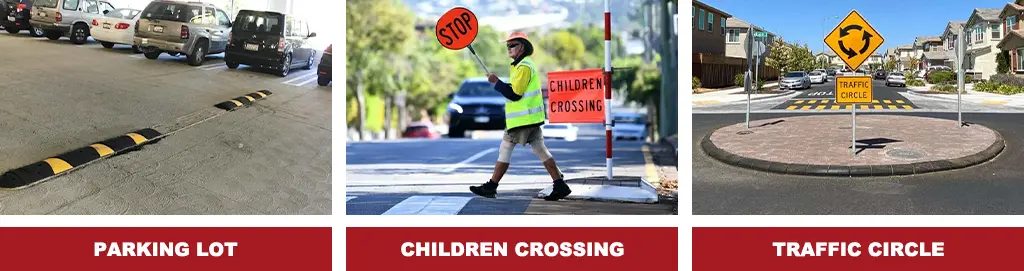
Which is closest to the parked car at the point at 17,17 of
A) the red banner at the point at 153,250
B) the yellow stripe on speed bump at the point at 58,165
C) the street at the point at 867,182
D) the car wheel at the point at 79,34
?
the car wheel at the point at 79,34

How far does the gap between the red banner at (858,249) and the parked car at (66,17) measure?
429 centimetres

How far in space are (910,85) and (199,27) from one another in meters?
4.97

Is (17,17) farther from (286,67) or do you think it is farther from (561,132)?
(561,132)

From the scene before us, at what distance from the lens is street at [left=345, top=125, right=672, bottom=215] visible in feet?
15.4

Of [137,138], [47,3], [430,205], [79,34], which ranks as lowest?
[430,205]

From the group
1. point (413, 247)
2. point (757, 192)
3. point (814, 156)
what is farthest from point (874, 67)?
point (413, 247)

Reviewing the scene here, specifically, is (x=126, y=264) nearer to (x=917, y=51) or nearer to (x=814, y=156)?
(x=814, y=156)

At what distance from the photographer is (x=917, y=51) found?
544 cm

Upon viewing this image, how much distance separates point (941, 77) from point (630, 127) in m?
3.21

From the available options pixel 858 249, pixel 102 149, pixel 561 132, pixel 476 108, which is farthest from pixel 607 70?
pixel 561 132

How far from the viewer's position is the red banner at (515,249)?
14.4 ft

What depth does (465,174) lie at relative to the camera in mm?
6012

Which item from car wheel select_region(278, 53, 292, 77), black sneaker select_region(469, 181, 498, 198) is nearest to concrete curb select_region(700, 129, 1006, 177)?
black sneaker select_region(469, 181, 498, 198)

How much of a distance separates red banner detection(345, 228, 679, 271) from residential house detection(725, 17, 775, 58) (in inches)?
53.4
